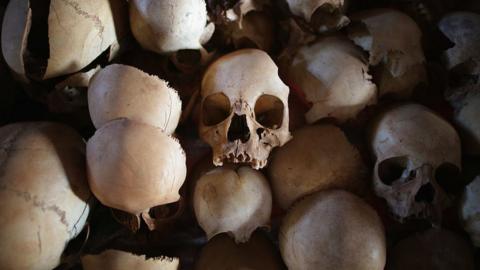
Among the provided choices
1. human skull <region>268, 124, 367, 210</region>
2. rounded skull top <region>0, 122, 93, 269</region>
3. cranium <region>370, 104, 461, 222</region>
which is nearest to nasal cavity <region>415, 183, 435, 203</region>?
cranium <region>370, 104, 461, 222</region>

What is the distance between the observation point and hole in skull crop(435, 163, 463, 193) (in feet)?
3.05

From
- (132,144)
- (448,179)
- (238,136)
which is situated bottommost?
(448,179)

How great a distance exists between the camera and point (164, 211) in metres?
0.94

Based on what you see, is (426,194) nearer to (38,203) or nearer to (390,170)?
(390,170)

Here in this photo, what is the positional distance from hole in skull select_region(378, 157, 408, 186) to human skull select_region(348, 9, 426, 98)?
0.46ft

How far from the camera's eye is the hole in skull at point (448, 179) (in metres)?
0.93

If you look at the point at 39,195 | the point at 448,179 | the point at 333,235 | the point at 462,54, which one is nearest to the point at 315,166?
the point at 333,235

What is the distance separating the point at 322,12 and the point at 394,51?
0.17m

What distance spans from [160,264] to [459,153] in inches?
23.3

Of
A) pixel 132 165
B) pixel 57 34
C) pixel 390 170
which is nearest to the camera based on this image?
pixel 132 165

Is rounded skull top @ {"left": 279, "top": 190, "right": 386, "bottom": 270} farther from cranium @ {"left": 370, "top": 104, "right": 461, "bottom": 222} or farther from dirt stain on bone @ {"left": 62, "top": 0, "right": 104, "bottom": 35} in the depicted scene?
dirt stain on bone @ {"left": 62, "top": 0, "right": 104, "bottom": 35}

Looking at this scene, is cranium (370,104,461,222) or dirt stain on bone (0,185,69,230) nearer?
dirt stain on bone (0,185,69,230)

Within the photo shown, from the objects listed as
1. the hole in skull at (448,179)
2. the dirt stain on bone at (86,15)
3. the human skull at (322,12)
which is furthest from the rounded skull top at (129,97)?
the hole in skull at (448,179)

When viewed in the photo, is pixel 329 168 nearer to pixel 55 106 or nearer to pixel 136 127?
pixel 136 127
